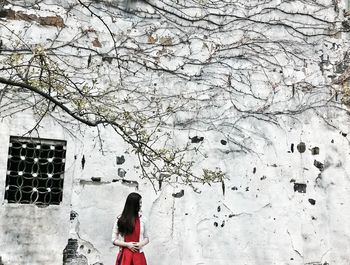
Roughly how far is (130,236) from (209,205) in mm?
1233

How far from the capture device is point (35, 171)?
5.10 metres

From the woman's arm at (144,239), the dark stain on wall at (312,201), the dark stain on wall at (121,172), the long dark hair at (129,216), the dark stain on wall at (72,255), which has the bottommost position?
the dark stain on wall at (72,255)

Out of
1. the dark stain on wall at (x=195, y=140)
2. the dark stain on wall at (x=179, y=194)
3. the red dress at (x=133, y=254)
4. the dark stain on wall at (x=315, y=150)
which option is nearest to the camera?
the red dress at (x=133, y=254)

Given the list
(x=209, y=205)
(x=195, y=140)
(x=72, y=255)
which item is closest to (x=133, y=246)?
(x=72, y=255)

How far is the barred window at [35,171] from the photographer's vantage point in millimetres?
4988

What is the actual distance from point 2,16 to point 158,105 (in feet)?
5.71

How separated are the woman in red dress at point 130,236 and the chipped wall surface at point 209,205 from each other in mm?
677

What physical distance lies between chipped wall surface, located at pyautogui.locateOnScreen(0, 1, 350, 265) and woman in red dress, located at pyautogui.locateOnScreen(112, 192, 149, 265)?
2.22ft

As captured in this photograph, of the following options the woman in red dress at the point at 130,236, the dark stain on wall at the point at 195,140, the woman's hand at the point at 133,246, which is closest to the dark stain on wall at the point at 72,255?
the woman in red dress at the point at 130,236

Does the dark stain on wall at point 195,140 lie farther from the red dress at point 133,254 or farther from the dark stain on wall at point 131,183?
the red dress at point 133,254

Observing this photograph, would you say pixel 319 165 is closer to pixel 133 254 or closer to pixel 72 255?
pixel 133 254

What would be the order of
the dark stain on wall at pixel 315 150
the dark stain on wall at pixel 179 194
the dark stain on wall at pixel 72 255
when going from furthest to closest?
the dark stain on wall at pixel 315 150 < the dark stain on wall at pixel 179 194 < the dark stain on wall at pixel 72 255

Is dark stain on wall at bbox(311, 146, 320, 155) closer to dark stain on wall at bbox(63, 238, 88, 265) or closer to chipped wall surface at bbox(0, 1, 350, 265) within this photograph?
chipped wall surface at bbox(0, 1, 350, 265)

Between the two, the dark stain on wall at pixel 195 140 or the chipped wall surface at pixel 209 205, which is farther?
the dark stain on wall at pixel 195 140
